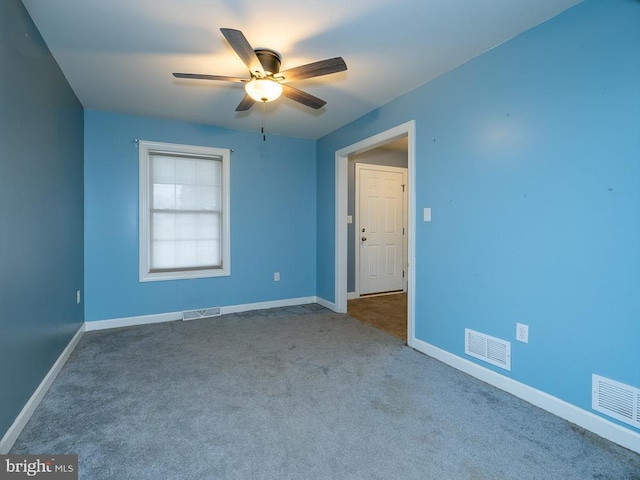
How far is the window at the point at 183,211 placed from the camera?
3930 millimetres

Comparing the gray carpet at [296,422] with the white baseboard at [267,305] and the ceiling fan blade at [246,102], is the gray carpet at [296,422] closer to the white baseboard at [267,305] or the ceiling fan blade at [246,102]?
the white baseboard at [267,305]

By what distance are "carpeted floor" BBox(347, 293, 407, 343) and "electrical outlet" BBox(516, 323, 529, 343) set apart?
1.23 meters

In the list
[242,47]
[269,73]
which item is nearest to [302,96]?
[269,73]

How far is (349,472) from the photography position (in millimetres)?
1521

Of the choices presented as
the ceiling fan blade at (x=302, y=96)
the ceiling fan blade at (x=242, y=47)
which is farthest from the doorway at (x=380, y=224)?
the ceiling fan blade at (x=242, y=47)

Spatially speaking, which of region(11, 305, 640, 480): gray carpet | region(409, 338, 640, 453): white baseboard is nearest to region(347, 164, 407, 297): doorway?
region(11, 305, 640, 480): gray carpet

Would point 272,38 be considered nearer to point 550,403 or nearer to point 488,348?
point 488,348

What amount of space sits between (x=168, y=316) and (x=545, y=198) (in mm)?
4061

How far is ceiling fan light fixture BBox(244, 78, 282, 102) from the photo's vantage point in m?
2.27

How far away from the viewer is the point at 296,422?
192 cm

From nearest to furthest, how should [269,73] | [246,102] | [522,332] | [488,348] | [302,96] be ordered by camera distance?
[522,332] < [269,73] < [488,348] < [302,96] < [246,102]

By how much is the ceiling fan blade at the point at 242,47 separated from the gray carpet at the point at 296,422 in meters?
2.18

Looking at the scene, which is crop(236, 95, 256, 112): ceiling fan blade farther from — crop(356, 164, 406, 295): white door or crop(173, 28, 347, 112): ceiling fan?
crop(356, 164, 406, 295): white door

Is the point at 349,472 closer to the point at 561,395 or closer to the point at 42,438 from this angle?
A: the point at 561,395
